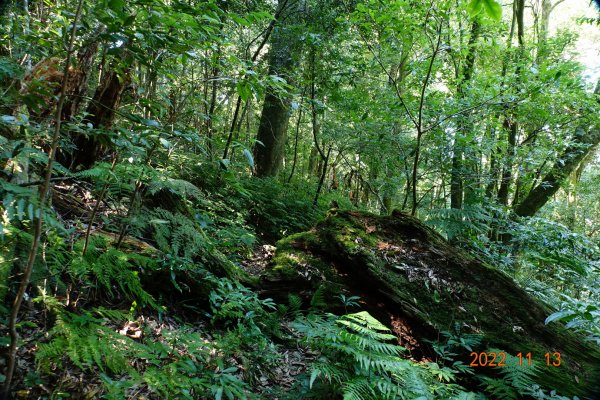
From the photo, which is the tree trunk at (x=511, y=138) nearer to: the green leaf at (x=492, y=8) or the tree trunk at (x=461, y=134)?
the tree trunk at (x=461, y=134)

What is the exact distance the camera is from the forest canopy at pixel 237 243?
5.94 ft

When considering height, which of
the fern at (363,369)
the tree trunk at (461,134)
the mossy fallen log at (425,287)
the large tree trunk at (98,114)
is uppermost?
the tree trunk at (461,134)

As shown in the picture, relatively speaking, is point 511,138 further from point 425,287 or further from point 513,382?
point 513,382

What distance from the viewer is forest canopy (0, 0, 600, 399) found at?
1.81 m

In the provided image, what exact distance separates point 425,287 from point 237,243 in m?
2.78

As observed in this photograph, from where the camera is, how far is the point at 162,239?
3.16m

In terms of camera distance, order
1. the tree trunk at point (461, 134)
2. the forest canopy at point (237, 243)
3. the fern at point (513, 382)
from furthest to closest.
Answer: the tree trunk at point (461, 134) → the fern at point (513, 382) → the forest canopy at point (237, 243)

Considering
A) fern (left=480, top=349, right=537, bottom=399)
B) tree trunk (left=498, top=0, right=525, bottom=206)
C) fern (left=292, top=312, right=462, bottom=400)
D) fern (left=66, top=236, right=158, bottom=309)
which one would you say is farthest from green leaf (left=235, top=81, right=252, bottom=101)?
tree trunk (left=498, top=0, right=525, bottom=206)

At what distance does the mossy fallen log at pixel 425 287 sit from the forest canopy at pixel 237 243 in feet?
0.08

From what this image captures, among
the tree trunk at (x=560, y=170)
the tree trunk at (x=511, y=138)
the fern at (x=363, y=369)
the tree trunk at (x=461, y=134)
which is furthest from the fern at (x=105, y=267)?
the tree trunk at (x=560, y=170)

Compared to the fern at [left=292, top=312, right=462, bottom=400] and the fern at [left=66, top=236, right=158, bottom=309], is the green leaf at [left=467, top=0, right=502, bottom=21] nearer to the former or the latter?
the fern at [left=292, top=312, right=462, bottom=400]

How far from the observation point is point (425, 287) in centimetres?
396

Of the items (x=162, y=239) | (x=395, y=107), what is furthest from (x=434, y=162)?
(x=162, y=239)
